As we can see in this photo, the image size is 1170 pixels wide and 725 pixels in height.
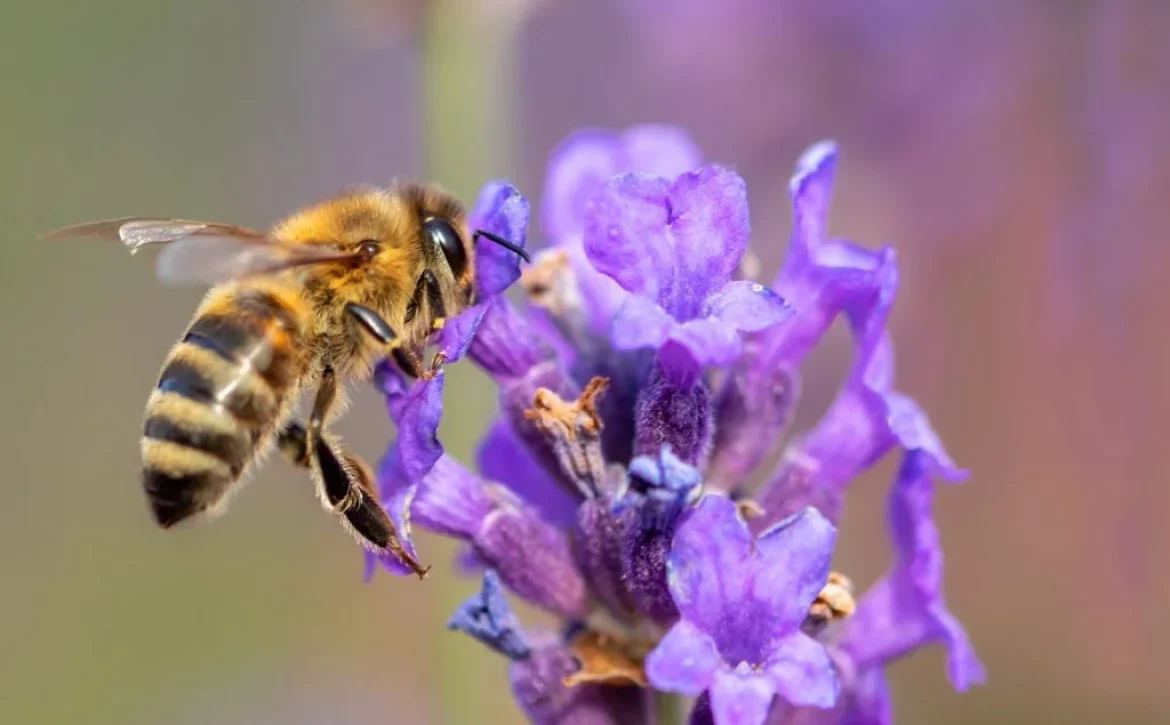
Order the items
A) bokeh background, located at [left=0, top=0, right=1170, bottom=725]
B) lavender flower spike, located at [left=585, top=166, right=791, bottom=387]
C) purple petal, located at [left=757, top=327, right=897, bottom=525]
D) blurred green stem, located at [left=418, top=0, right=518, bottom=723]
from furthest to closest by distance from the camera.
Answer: bokeh background, located at [left=0, top=0, right=1170, bottom=725], blurred green stem, located at [left=418, top=0, right=518, bottom=723], purple petal, located at [left=757, top=327, right=897, bottom=525], lavender flower spike, located at [left=585, top=166, right=791, bottom=387]

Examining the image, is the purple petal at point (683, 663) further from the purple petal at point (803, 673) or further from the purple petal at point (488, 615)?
the purple petal at point (488, 615)

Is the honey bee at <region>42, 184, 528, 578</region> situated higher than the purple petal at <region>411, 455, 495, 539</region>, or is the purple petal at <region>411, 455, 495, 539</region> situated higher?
the honey bee at <region>42, 184, 528, 578</region>

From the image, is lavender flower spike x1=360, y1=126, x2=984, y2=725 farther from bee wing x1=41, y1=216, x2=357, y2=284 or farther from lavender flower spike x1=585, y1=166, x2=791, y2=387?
bee wing x1=41, y1=216, x2=357, y2=284

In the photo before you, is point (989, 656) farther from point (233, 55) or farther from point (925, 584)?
point (233, 55)

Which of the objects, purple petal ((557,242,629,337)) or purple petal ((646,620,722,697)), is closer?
purple petal ((646,620,722,697))

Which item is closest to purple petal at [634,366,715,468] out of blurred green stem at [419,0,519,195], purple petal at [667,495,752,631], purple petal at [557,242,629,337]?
purple petal at [667,495,752,631]

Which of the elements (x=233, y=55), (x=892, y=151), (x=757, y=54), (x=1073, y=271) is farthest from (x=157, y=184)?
(x=1073, y=271)

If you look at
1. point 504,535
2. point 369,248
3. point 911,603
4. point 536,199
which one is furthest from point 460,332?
point 536,199

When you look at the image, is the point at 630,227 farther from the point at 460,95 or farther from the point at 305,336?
the point at 460,95
